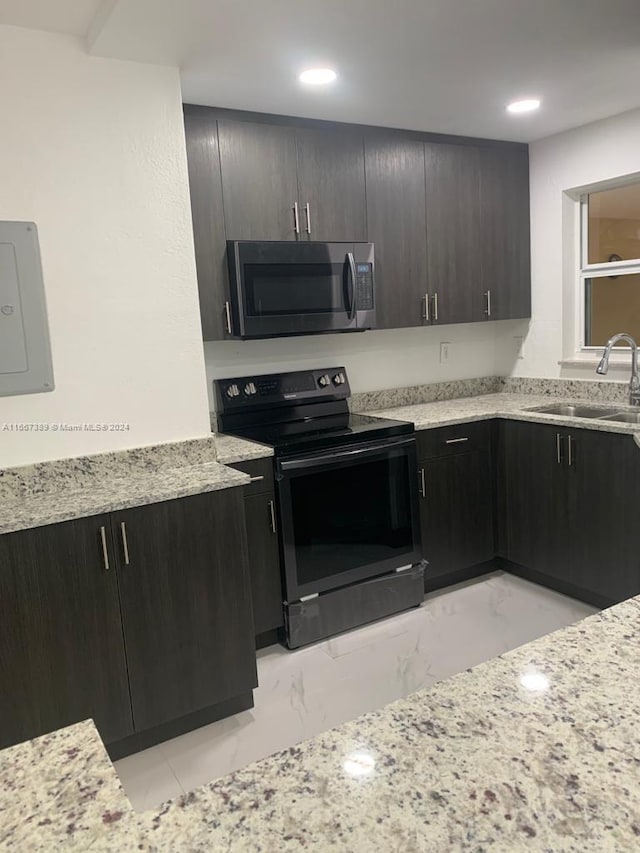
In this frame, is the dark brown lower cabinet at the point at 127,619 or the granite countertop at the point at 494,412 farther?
the granite countertop at the point at 494,412

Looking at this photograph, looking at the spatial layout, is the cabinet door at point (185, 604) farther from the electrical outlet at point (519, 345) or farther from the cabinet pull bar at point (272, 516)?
the electrical outlet at point (519, 345)

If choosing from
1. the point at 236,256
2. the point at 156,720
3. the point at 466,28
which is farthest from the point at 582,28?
the point at 156,720

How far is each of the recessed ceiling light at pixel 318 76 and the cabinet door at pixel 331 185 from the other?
1.44ft

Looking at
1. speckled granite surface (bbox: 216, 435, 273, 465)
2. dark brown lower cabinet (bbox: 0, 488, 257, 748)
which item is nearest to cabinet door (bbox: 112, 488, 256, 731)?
dark brown lower cabinet (bbox: 0, 488, 257, 748)

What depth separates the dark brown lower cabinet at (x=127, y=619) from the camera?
1929 mm

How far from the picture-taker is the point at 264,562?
2.74m

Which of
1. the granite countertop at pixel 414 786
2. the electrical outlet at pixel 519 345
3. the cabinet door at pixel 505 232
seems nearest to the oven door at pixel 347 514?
the cabinet door at pixel 505 232

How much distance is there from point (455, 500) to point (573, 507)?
569 mm

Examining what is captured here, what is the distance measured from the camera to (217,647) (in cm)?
229

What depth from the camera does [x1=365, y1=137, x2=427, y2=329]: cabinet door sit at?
3266 millimetres

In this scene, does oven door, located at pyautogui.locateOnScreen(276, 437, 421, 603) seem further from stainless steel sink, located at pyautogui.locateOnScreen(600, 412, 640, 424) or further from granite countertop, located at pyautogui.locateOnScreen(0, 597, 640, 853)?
granite countertop, located at pyautogui.locateOnScreen(0, 597, 640, 853)

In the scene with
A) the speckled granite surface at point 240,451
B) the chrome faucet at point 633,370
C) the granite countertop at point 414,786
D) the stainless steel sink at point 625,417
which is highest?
the chrome faucet at point 633,370

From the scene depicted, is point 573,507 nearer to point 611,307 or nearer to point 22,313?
point 611,307

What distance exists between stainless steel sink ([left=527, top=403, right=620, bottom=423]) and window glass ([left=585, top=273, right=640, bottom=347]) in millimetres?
403
